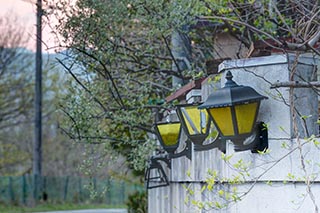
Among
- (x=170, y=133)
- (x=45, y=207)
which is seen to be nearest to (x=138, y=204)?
(x=170, y=133)

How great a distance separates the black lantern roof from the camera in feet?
15.5

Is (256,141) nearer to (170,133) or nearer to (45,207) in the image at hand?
(170,133)

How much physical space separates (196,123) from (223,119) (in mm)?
1134

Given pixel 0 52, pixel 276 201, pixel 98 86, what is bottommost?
pixel 276 201

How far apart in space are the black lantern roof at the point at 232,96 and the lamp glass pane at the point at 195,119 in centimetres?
91

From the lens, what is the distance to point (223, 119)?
486 cm

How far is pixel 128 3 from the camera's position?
9086mm

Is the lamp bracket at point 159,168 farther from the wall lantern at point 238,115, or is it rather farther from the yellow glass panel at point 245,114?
the yellow glass panel at point 245,114

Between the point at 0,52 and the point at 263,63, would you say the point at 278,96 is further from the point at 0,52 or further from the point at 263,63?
the point at 0,52

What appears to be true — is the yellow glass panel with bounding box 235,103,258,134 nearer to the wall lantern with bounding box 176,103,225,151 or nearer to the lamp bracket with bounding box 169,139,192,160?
the wall lantern with bounding box 176,103,225,151

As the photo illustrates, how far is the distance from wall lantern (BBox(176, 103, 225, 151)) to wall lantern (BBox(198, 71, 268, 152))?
656mm

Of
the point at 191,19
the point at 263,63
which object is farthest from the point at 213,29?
the point at 263,63

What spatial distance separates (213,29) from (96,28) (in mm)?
3923

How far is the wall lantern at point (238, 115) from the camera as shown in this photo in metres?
4.75
